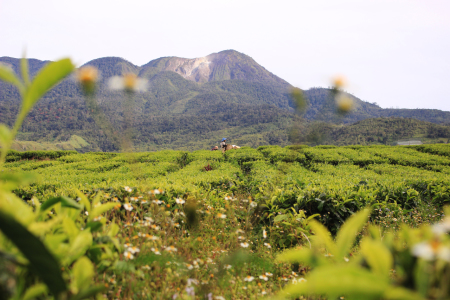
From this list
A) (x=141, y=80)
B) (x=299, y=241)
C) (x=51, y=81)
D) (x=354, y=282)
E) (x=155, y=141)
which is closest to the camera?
(x=354, y=282)

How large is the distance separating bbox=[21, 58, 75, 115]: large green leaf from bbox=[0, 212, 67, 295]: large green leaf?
0.31 meters

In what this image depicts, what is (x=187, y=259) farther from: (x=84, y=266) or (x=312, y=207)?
(x=312, y=207)

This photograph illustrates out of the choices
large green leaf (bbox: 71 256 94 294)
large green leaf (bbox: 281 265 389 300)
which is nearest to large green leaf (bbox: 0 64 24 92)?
large green leaf (bbox: 71 256 94 294)

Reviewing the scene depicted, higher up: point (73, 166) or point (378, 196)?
point (378, 196)

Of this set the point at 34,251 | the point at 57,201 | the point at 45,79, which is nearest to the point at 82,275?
the point at 34,251

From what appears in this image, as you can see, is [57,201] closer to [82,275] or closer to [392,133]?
[82,275]

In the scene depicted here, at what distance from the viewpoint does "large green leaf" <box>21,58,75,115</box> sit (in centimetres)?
66

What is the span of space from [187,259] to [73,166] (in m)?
11.1

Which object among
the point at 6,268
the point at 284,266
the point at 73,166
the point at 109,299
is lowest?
the point at 73,166

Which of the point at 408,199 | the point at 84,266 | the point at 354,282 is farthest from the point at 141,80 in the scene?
the point at 408,199

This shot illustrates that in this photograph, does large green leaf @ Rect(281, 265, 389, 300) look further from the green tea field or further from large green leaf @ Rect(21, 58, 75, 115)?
large green leaf @ Rect(21, 58, 75, 115)

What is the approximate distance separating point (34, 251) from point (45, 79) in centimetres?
47

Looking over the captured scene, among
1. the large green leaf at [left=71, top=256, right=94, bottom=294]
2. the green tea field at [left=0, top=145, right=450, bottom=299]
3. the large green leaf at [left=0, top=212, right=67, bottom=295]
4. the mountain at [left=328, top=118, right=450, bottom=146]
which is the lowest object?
the green tea field at [left=0, top=145, right=450, bottom=299]

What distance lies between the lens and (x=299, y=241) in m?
3.44
